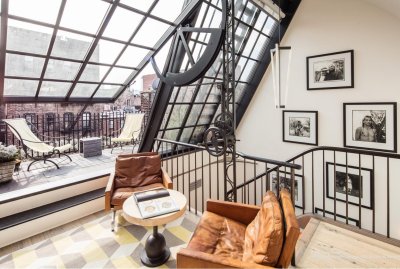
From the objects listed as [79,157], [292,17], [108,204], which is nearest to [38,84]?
[79,157]

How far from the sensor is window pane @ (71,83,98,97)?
5.21 meters

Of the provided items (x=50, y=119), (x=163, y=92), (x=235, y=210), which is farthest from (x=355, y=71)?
(x=50, y=119)

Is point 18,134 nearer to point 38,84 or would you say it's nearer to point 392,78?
point 38,84

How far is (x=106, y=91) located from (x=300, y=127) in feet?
15.7

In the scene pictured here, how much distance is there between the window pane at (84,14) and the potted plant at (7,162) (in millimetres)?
2132

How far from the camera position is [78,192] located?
360cm

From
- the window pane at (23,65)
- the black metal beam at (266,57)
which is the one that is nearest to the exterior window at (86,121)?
the window pane at (23,65)

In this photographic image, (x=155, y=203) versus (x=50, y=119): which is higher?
(x=50, y=119)

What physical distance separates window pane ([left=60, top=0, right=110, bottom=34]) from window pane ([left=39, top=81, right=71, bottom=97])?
1.72m

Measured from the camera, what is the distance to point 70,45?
13.2ft

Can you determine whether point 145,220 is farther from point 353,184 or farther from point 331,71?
point 331,71

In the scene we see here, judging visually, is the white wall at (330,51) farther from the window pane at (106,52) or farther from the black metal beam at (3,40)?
the black metal beam at (3,40)

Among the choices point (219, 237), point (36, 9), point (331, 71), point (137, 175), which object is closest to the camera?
point (219, 237)

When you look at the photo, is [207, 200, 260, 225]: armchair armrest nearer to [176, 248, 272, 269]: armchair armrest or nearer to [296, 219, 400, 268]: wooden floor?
[296, 219, 400, 268]: wooden floor
